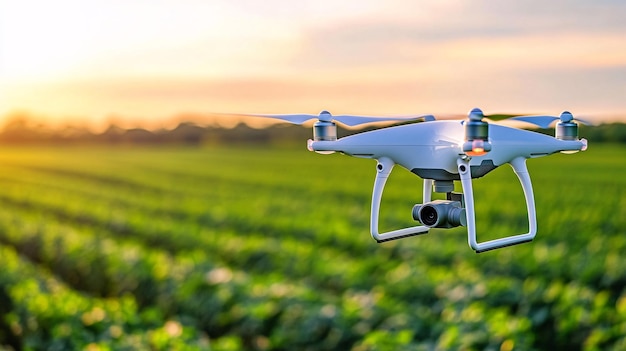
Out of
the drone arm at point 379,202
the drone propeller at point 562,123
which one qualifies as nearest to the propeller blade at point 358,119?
the drone arm at point 379,202

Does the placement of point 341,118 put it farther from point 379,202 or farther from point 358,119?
point 379,202

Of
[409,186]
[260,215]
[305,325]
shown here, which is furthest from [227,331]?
[409,186]

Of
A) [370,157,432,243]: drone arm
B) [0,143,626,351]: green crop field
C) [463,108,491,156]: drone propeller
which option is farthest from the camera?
[0,143,626,351]: green crop field

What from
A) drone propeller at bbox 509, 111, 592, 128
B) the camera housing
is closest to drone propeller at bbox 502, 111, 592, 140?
drone propeller at bbox 509, 111, 592, 128

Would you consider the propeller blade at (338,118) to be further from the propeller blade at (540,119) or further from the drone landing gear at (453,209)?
the propeller blade at (540,119)

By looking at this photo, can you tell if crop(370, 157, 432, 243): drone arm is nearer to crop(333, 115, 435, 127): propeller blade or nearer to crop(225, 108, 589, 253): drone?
crop(225, 108, 589, 253): drone

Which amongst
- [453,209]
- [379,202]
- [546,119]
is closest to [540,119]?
[546,119]

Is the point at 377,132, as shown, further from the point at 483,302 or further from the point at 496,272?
the point at 496,272
